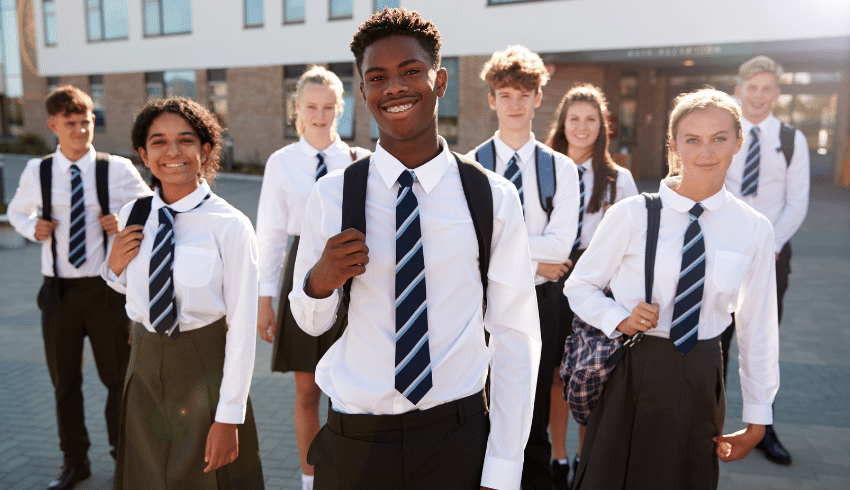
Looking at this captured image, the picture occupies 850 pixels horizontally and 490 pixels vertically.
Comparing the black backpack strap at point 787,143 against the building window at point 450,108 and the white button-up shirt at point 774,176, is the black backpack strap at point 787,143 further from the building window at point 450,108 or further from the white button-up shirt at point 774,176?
the building window at point 450,108

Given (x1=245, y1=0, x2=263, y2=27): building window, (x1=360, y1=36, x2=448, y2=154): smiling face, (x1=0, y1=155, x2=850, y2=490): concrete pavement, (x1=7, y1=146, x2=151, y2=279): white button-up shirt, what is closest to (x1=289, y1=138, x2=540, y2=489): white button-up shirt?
(x1=360, y1=36, x2=448, y2=154): smiling face

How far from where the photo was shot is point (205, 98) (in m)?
24.9

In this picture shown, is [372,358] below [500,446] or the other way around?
the other way around

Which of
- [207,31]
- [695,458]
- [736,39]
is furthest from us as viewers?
[207,31]

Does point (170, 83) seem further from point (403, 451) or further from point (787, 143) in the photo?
point (403, 451)

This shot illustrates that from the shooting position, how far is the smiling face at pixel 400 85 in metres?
1.82

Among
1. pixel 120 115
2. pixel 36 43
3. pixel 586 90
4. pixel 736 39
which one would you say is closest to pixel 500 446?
pixel 586 90

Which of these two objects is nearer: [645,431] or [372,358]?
[372,358]

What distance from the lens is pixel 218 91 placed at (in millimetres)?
24938

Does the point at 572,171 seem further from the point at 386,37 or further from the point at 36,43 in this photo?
the point at 36,43

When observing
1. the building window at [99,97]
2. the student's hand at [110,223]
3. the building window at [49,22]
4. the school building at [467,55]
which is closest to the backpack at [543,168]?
the student's hand at [110,223]

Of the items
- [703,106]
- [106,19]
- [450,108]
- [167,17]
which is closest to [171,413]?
[703,106]

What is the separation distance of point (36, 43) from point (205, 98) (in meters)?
11.8

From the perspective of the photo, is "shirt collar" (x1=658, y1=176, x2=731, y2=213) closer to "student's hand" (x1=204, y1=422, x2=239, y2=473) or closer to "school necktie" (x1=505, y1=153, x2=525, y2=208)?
"school necktie" (x1=505, y1=153, x2=525, y2=208)
